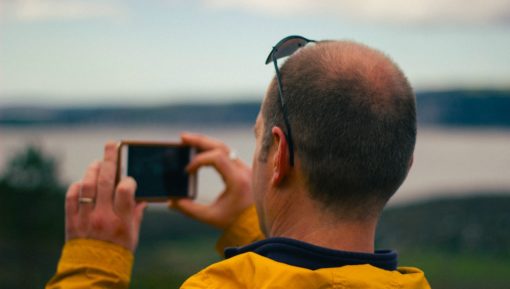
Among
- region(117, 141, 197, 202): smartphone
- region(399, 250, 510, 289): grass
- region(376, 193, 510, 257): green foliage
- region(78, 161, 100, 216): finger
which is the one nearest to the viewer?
region(78, 161, 100, 216): finger

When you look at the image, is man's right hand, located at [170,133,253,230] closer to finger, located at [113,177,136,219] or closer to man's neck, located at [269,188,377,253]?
finger, located at [113,177,136,219]

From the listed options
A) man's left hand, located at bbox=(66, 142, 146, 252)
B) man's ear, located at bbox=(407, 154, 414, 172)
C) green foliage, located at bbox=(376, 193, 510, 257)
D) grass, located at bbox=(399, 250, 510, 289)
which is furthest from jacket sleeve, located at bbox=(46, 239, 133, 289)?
green foliage, located at bbox=(376, 193, 510, 257)

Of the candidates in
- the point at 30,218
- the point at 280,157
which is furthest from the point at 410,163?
the point at 30,218

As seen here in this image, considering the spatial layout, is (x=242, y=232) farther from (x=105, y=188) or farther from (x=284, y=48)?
(x=284, y=48)

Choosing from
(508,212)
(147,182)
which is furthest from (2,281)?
(147,182)

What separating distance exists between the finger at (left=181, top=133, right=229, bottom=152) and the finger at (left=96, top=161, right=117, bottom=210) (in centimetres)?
53

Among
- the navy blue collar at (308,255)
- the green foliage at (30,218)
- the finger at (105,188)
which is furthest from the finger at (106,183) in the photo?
the green foliage at (30,218)

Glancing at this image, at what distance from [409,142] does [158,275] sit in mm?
55066

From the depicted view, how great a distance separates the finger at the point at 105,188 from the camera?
2.59 meters

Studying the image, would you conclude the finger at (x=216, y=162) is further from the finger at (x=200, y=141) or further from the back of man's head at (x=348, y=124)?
the back of man's head at (x=348, y=124)

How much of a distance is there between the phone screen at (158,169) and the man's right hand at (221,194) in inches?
1.4

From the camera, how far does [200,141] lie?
3.11 metres

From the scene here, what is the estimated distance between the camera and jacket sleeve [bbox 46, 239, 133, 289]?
2.46 metres

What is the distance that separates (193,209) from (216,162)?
7.3 inches
